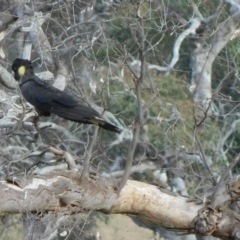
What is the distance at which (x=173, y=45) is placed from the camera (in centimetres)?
1263

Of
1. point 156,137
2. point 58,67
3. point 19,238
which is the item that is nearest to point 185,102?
point 156,137

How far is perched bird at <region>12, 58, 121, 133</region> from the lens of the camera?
252 inches

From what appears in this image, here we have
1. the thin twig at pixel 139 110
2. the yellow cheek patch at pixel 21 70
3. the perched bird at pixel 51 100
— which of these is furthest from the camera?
the yellow cheek patch at pixel 21 70

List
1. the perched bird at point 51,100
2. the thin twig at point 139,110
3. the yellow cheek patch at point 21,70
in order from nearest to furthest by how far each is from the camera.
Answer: the thin twig at point 139,110, the perched bird at point 51,100, the yellow cheek patch at point 21,70

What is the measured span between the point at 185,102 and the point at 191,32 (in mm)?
954

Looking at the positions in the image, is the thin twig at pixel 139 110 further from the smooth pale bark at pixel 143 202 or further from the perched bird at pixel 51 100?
the perched bird at pixel 51 100

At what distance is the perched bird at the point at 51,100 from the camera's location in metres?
6.41

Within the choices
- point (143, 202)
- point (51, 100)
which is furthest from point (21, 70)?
point (143, 202)

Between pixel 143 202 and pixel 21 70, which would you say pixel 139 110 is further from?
pixel 21 70

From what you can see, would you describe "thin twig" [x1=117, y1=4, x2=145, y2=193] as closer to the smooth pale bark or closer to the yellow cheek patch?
the smooth pale bark

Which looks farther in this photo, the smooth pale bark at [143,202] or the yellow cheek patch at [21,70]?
the yellow cheek patch at [21,70]

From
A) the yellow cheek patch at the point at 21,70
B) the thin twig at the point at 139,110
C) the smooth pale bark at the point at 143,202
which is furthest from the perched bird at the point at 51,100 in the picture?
the smooth pale bark at the point at 143,202

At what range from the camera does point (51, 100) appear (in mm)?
6926

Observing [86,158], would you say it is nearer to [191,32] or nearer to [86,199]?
[86,199]
